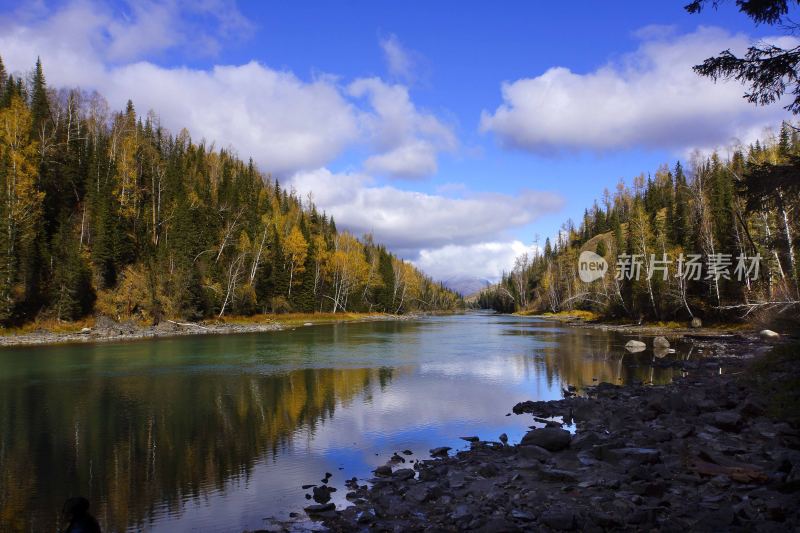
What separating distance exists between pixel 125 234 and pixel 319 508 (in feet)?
193

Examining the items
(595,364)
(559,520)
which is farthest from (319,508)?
(595,364)

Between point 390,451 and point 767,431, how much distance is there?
28.8 feet

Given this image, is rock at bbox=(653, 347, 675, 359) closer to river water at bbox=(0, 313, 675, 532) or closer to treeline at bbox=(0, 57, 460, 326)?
river water at bbox=(0, 313, 675, 532)

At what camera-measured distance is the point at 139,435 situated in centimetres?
1437

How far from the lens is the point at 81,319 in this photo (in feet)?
164

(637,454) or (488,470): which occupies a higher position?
(637,454)

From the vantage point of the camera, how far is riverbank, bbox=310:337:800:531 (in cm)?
704

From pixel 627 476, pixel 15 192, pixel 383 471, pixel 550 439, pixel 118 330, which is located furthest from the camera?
pixel 118 330

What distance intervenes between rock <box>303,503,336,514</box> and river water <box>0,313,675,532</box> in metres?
0.34

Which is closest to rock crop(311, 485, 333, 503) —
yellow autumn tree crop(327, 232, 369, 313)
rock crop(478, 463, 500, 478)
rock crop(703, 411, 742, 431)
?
rock crop(478, 463, 500, 478)

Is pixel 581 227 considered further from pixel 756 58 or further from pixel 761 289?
pixel 756 58

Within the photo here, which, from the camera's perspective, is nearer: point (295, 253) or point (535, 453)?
point (535, 453)

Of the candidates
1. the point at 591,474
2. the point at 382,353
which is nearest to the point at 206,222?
the point at 382,353

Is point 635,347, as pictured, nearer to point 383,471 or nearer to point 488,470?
point 488,470
